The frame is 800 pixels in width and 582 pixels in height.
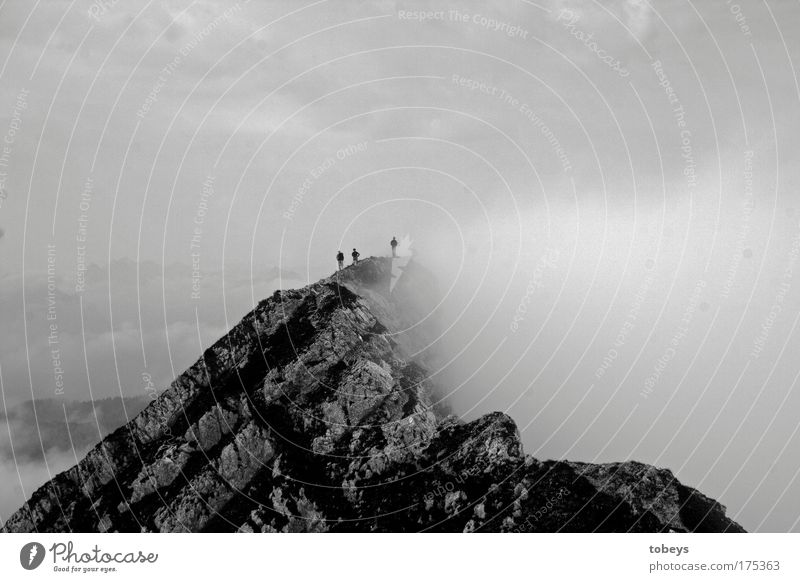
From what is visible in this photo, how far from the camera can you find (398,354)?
36.1m

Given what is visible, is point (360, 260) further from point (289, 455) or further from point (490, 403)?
point (289, 455)

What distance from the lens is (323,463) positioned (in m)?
28.0

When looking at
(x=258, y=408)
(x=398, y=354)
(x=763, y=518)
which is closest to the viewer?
(x=258, y=408)

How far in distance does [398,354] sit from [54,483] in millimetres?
20450

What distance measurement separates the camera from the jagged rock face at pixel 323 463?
24781 millimetres

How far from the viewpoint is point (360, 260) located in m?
43.0

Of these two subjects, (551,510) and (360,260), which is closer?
(551,510)

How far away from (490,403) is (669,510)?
2065 centimetres

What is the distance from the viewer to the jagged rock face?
24.8 m
